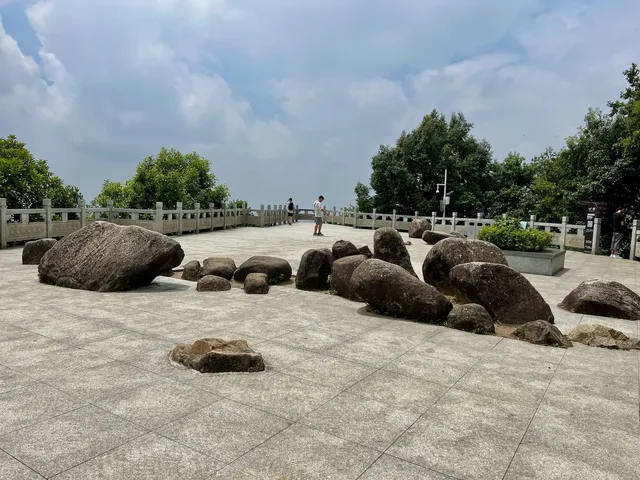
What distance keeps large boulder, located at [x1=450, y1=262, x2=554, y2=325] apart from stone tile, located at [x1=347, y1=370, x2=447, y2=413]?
2.93 m

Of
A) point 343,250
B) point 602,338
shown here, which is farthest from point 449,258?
point 602,338

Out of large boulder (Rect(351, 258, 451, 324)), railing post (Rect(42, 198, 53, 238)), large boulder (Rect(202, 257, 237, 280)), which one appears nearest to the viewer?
large boulder (Rect(351, 258, 451, 324))

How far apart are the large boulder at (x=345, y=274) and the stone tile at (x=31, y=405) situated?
205 inches

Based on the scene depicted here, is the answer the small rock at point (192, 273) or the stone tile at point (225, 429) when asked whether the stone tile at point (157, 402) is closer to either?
the stone tile at point (225, 429)

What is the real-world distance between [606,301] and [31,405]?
810 centimetres

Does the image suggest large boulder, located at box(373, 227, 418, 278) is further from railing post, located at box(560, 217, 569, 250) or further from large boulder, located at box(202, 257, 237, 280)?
railing post, located at box(560, 217, 569, 250)

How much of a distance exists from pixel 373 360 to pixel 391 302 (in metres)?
2.03

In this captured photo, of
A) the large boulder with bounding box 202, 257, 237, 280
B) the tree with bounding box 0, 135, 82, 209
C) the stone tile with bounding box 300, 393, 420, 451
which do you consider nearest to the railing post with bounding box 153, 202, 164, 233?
the tree with bounding box 0, 135, 82, 209

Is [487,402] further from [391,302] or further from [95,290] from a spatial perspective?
[95,290]

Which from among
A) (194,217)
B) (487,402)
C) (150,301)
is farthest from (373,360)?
(194,217)

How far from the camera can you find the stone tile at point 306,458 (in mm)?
3004

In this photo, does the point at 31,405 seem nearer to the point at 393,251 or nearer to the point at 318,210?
the point at 393,251

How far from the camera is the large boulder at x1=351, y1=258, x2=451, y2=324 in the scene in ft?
23.0

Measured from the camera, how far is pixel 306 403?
4.05 m
